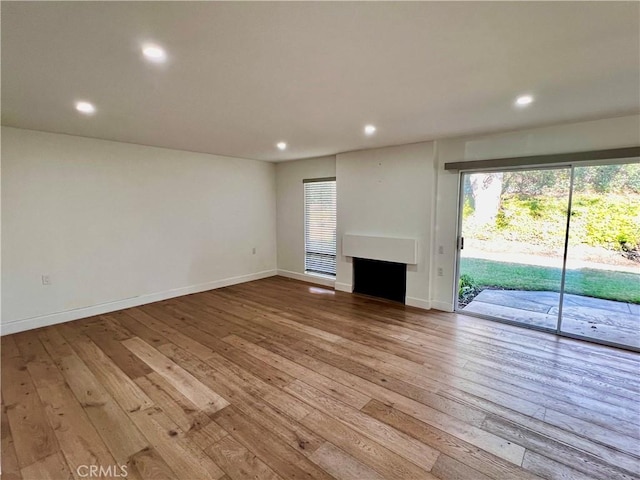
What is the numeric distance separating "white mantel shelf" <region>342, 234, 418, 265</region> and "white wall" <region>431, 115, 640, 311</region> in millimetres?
383

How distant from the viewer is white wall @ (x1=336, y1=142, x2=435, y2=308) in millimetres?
4402

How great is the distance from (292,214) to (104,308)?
11.9 ft

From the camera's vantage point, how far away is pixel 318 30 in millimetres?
1602

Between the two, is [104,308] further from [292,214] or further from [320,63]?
[320,63]

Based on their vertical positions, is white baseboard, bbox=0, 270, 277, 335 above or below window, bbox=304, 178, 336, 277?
below

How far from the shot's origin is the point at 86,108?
2.87 m

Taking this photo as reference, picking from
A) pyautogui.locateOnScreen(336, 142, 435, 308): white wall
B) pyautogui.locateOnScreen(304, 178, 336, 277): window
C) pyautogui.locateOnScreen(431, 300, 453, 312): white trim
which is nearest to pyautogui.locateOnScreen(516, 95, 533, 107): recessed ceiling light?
pyautogui.locateOnScreen(336, 142, 435, 308): white wall

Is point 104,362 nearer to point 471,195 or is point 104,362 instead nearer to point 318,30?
point 318,30

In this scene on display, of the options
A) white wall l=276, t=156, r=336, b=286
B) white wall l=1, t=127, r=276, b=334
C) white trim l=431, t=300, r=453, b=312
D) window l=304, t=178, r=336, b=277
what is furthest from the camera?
white wall l=276, t=156, r=336, b=286

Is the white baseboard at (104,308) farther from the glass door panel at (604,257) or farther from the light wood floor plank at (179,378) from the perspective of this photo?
the glass door panel at (604,257)

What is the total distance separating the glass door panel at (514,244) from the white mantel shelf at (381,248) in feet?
2.33

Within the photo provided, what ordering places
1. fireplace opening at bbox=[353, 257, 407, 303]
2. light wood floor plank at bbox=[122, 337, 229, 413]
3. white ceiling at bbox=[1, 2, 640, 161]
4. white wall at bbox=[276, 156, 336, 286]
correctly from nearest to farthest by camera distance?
white ceiling at bbox=[1, 2, 640, 161] → light wood floor plank at bbox=[122, 337, 229, 413] → fireplace opening at bbox=[353, 257, 407, 303] → white wall at bbox=[276, 156, 336, 286]

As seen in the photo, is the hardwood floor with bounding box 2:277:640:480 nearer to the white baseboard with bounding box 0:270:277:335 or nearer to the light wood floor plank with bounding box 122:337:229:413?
the light wood floor plank with bounding box 122:337:229:413

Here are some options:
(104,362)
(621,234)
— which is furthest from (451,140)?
(104,362)
